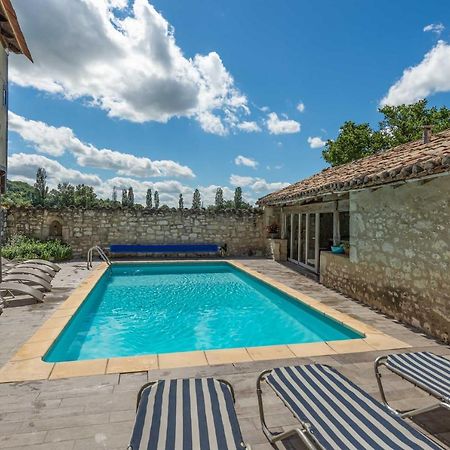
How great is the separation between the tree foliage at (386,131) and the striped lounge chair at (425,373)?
24098 mm

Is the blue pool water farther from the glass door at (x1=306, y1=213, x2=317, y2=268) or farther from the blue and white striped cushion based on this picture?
the glass door at (x1=306, y1=213, x2=317, y2=268)

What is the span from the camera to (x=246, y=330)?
682cm

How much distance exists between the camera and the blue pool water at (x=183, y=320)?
5895mm

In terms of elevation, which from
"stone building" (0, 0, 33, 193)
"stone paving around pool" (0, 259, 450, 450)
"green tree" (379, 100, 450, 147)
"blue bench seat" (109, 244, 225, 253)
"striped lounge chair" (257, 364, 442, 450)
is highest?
"green tree" (379, 100, 450, 147)

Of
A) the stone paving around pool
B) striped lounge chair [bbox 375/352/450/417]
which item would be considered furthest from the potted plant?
striped lounge chair [bbox 375/352/450/417]

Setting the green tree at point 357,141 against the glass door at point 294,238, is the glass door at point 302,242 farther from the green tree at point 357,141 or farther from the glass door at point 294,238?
the green tree at point 357,141

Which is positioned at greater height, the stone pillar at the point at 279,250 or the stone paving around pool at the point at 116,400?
the stone pillar at the point at 279,250

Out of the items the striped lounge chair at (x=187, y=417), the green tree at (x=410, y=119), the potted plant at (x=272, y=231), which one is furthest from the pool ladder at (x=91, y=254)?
the green tree at (x=410, y=119)

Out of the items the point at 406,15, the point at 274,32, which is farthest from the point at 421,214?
the point at 274,32

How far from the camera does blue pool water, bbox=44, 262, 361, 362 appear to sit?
5.89 m

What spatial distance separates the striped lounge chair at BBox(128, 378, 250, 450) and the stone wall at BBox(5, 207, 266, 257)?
13.8 m

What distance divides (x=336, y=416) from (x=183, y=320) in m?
5.49

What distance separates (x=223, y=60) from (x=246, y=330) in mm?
9460

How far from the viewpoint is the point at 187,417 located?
7.43 feet
